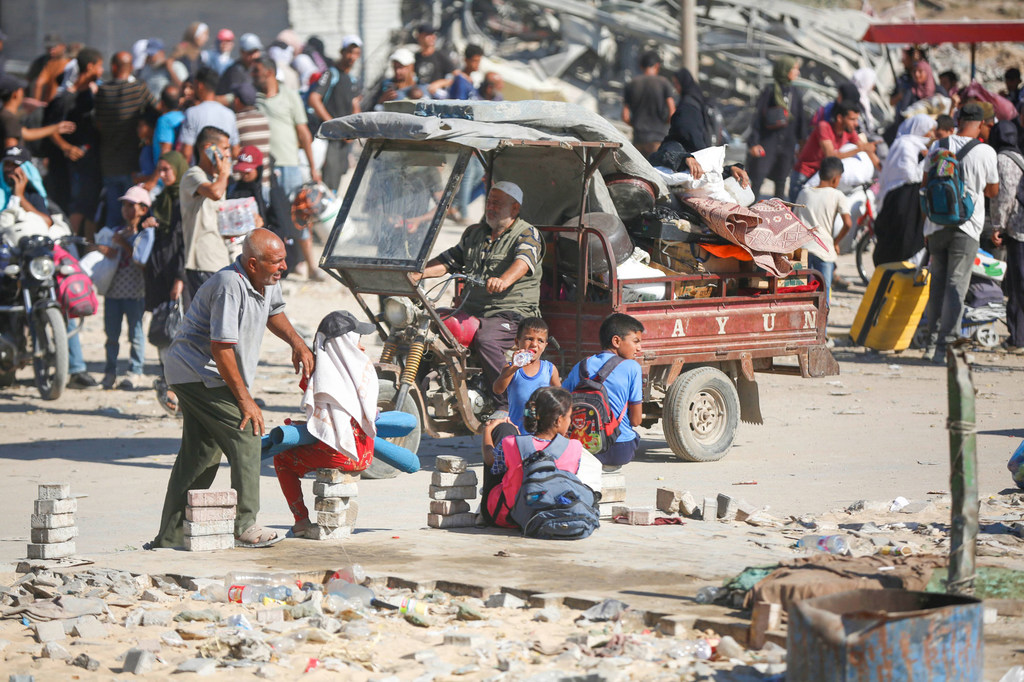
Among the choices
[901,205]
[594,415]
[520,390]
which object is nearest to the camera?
[594,415]

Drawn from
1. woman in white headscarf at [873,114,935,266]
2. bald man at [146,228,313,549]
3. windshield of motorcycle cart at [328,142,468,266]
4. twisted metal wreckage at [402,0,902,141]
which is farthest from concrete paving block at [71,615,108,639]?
twisted metal wreckage at [402,0,902,141]

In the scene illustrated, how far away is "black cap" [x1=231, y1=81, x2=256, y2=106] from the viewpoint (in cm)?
1504

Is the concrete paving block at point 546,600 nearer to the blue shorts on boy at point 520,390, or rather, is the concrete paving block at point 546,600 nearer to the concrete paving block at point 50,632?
the concrete paving block at point 50,632

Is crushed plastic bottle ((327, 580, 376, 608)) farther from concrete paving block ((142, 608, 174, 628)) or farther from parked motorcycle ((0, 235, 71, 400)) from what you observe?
parked motorcycle ((0, 235, 71, 400))

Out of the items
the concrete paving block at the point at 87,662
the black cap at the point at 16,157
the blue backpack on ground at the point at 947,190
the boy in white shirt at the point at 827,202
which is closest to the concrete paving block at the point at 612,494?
the concrete paving block at the point at 87,662

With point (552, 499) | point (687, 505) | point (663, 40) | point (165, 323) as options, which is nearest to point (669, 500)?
point (687, 505)

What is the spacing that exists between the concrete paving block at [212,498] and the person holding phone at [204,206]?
11.7ft

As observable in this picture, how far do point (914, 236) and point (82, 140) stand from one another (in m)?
8.89

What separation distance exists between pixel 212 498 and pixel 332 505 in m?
0.61

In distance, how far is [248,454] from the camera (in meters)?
6.71

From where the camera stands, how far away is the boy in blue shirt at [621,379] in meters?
8.27

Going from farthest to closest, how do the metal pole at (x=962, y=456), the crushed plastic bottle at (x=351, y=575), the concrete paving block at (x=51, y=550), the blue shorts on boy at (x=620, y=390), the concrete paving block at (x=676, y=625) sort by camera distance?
1. the blue shorts on boy at (x=620, y=390)
2. the concrete paving block at (x=51, y=550)
3. the crushed plastic bottle at (x=351, y=575)
4. the concrete paving block at (x=676, y=625)
5. the metal pole at (x=962, y=456)

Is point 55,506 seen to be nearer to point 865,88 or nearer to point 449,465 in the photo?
point 449,465

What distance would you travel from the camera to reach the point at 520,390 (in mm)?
8148
